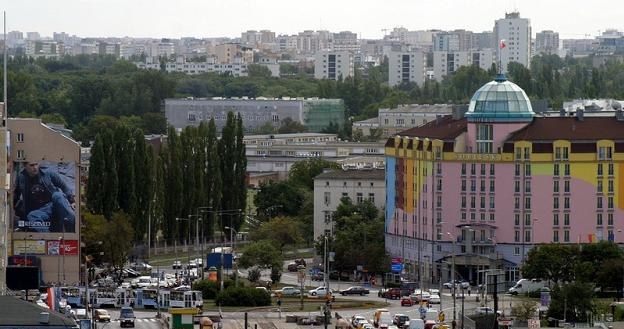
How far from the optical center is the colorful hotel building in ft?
265

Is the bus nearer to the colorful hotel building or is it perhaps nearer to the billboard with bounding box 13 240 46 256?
the billboard with bounding box 13 240 46 256

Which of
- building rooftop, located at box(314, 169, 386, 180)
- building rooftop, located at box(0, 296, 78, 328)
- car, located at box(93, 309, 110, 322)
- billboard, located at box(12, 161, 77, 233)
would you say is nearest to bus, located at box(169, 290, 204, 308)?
car, located at box(93, 309, 110, 322)

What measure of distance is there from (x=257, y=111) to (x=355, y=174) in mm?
79228

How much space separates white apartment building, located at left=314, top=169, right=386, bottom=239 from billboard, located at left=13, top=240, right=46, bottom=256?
48.0 feet

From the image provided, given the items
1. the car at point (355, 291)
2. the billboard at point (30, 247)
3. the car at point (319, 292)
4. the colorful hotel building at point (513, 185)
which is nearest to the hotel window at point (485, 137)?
the colorful hotel building at point (513, 185)

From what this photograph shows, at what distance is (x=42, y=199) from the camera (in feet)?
261

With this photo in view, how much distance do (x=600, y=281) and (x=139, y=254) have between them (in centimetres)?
2118

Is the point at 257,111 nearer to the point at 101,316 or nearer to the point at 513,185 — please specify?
the point at 513,185

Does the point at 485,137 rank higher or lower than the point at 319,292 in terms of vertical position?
higher

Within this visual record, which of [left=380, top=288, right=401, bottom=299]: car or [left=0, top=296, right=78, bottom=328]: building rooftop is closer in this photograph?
[left=0, top=296, right=78, bottom=328]: building rooftop

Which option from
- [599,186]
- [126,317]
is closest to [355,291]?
[599,186]

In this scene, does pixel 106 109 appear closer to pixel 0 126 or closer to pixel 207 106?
pixel 207 106

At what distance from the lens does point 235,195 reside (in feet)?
310

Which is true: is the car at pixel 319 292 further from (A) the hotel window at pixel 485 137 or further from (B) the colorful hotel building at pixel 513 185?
(A) the hotel window at pixel 485 137
